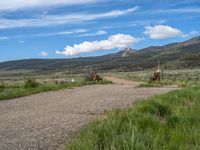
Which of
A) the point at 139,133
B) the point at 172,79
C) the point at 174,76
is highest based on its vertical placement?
the point at 139,133

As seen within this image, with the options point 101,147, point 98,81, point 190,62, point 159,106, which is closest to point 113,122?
point 101,147

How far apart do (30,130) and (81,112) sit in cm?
287

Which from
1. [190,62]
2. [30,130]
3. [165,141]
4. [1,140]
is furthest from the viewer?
[190,62]

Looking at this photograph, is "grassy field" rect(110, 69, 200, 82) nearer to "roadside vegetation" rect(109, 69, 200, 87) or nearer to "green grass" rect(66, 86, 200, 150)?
"roadside vegetation" rect(109, 69, 200, 87)

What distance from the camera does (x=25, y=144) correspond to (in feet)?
22.9

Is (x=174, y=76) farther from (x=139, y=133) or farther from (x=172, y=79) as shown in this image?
(x=139, y=133)

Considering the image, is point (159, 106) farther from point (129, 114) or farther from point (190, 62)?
point (190, 62)

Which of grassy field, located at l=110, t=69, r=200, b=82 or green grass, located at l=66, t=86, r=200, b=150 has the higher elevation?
green grass, located at l=66, t=86, r=200, b=150

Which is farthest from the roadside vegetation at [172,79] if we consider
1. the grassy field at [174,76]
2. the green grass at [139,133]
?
the green grass at [139,133]

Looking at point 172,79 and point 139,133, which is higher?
point 139,133

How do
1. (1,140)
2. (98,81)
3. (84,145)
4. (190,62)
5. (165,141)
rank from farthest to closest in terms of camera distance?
(190,62) < (98,81) < (1,140) < (165,141) < (84,145)

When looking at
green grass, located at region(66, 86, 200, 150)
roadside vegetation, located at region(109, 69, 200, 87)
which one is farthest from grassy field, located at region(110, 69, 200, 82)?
green grass, located at region(66, 86, 200, 150)

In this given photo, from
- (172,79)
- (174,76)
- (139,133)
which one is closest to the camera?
(139,133)

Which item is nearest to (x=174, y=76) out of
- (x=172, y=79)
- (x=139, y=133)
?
(x=172, y=79)
